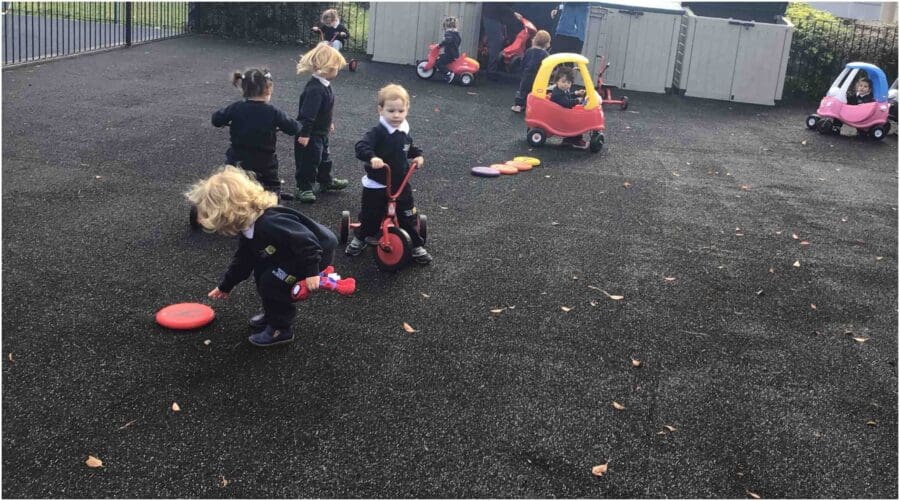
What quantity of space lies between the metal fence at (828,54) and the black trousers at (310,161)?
1158cm

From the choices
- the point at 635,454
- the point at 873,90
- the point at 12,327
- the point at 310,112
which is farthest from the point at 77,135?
the point at 873,90

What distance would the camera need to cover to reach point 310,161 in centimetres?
848

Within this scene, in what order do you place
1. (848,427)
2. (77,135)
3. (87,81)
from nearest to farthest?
(848,427)
(77,135)
(87,81)

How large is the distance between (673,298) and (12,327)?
14.7 ft

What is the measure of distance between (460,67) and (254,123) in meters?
9.15

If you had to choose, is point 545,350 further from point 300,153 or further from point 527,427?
point 300,153

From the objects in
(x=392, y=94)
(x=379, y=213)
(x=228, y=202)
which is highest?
(x=392, y=94)

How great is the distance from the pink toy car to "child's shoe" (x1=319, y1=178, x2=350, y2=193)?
839 centimetres

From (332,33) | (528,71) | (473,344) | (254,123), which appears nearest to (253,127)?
(254,123)

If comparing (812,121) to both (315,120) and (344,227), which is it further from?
(344,227)

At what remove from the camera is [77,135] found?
1035 cm

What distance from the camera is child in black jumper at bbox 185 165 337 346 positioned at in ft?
17.0

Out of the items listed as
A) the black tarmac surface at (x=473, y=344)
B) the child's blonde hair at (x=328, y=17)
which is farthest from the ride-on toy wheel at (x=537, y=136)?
the child's blonde hair at (x=328, y=17)

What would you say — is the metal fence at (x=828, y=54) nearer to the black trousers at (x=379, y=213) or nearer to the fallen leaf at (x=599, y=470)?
the black trousers at (x=379, y=213)
